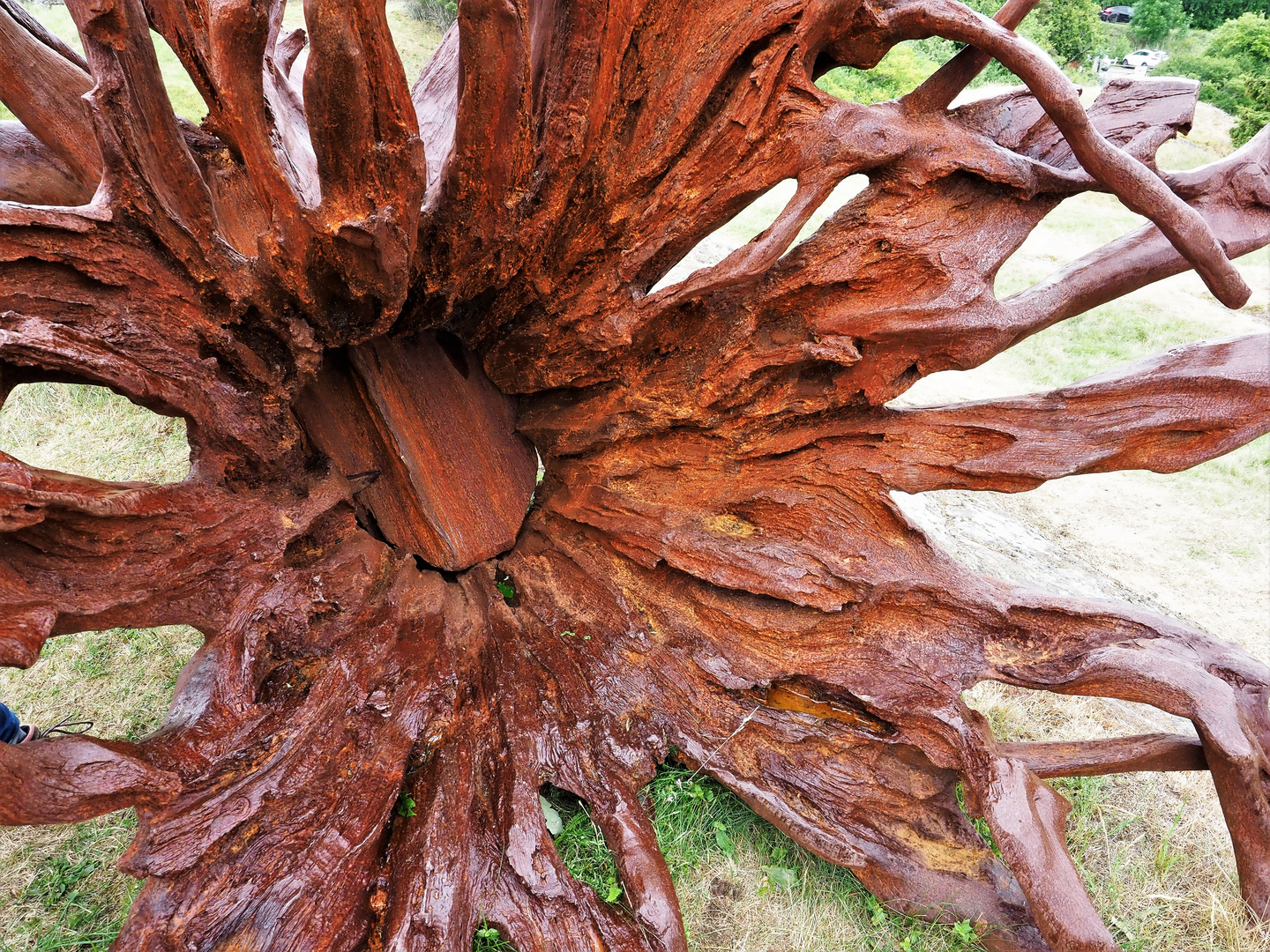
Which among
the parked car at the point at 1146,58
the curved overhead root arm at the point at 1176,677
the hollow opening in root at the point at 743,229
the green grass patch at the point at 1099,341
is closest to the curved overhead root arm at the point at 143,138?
the curved overhead root arm at the point at 1176,677

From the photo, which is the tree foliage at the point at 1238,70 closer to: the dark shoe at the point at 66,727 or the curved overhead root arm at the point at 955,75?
the curved overhead root arm at the point at 955,75

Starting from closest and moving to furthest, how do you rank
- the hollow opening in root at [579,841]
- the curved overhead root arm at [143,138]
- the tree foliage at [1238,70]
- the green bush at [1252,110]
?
the curved overhead root arm at [143,138] → the hollow opening in root at [579,841] → the green bush at [1252,110] → the tree foliage at [1238,70]

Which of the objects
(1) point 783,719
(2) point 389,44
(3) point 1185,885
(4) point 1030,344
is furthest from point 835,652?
(4) point 1030,344

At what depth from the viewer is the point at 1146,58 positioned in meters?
20.3

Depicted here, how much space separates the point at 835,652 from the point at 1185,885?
137 cm

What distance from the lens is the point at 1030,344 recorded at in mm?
7555

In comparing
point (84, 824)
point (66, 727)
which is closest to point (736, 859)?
point (84, 824)

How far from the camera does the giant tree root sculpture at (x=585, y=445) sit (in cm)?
190

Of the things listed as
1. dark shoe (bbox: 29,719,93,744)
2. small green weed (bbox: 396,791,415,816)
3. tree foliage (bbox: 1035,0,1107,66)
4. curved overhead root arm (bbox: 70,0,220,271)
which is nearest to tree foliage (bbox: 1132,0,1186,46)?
tree foliage (bbox: 1035,0,1107,66)

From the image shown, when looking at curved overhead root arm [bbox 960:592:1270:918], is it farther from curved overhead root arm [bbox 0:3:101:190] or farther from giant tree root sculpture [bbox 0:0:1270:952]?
curved overhead root arm [bbox 0:3:101:190]

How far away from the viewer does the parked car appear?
1964cm

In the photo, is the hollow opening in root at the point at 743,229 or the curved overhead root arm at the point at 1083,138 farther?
the hollow opening in root at the point at 743,229

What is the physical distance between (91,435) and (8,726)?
248cm

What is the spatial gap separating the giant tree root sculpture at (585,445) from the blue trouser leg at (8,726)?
83cm
